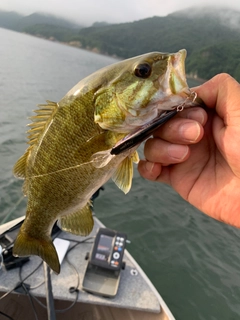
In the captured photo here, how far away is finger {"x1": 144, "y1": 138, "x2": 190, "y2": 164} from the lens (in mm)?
2174

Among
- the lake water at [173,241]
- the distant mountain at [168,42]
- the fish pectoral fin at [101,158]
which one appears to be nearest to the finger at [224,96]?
the fish pectoral fin at [101,158]

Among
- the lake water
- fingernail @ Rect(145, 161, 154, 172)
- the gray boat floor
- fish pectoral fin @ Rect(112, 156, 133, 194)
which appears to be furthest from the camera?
the lake water

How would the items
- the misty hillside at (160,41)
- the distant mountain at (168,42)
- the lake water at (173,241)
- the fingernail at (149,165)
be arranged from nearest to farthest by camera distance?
1. the fingernail at (149,165)
2. the lake water at (173,241)
3. the distant mountain at (168,42)
4. the misty hillside at (160,41)

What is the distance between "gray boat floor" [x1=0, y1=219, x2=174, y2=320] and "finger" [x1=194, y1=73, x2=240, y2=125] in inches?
113

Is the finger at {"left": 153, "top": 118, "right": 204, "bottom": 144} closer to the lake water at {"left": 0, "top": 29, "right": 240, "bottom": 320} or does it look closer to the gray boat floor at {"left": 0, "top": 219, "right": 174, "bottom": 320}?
the gray boat floor at {"left": 0, "top": 219, "right": 174, "bottom": 320}

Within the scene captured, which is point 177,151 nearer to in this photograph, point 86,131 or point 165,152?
point 165,152

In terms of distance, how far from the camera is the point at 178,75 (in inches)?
67.2

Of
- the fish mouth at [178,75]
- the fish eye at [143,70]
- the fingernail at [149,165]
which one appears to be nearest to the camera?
the fish mouth at [178,75]

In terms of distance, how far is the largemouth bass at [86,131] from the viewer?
1.78 meters

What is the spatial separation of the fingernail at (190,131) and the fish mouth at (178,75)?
319 millimetres

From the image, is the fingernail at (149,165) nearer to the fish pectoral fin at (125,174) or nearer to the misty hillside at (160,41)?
the fish pectoral fin at (125,174)

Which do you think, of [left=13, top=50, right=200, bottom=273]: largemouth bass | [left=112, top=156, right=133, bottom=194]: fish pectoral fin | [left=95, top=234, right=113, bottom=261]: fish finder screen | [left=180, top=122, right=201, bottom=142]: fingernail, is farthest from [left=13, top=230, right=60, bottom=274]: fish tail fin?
[left=95, top=234, right=113, bottom=261]: fish finder screen

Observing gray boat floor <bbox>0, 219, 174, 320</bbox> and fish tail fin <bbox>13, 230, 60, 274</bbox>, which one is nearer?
fish tail fin <bbox>13, 230, 60, 274</bbox>

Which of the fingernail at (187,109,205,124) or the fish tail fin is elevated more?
the fingernail at (187,109,205,124)
